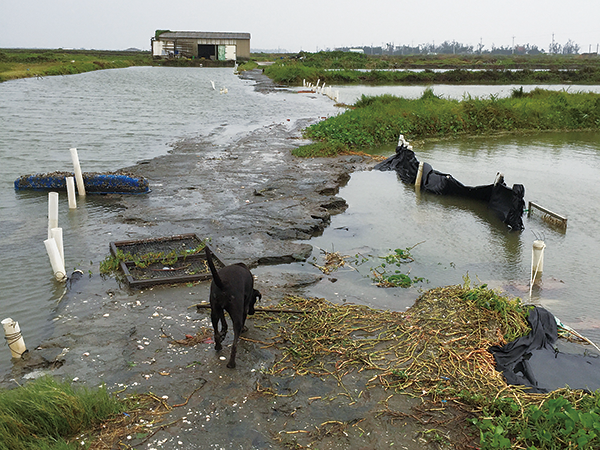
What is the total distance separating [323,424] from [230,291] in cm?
157

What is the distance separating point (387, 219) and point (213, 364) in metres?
7.13

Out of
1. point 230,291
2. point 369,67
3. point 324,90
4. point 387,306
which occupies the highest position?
point 369,67

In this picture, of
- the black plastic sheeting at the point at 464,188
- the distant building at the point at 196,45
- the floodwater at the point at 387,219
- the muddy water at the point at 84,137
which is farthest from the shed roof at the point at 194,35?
the black plastic sheeting at the point at 464,188

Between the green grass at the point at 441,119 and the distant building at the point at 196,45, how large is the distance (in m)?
70.5

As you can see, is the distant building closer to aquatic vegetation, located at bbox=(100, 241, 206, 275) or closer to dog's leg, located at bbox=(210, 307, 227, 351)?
aquatic vegetation, located at bbox=(100, 241, 206, 275)

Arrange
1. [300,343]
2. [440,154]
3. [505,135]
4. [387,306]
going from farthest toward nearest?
[505,135], [440,154], [387,306], [300,343]

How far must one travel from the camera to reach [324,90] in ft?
144

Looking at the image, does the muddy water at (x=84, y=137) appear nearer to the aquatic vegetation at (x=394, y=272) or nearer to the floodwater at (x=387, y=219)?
the floodwater at (x=387, y=219)

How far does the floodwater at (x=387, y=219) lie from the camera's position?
766 centimetres

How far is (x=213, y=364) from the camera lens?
208 inches

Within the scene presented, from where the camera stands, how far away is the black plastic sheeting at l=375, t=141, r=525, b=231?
10938mm

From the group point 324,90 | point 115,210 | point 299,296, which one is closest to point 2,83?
point 324,90

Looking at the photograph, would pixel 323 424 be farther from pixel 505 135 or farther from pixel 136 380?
pixel 505 135

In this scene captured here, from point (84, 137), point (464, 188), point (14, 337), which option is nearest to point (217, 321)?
point (14, 337)
